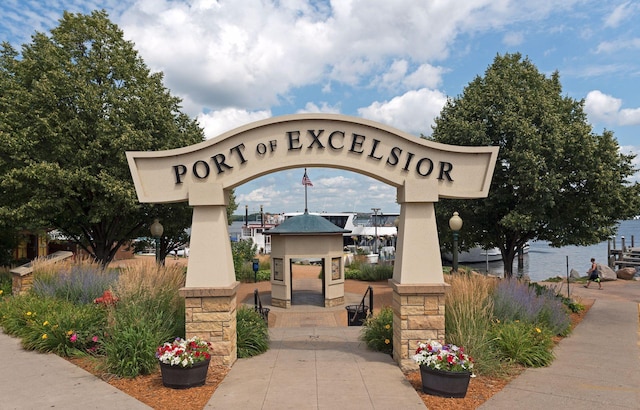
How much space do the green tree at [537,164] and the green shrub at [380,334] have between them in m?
5.82

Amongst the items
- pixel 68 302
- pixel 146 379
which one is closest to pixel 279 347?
pixel 146 379

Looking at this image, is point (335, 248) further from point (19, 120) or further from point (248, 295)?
point (19, 120)

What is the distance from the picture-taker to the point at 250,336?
8633mm

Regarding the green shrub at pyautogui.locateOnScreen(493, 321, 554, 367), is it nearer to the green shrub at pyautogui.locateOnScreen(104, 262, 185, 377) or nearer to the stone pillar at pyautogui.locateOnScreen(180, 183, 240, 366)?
the stone pillar at pyautogui.locateOnScreen(180, 183, 240, 366)

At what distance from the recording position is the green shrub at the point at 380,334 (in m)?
8.75

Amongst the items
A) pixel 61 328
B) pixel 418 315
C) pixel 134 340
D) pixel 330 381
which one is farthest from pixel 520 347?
pixel 61 328

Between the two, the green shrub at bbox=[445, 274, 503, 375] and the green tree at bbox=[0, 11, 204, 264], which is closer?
the green shrub at bbox=[445, 274, 503, 375]

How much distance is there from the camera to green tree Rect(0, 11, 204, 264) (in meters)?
13.6

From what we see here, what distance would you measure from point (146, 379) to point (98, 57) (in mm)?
12145

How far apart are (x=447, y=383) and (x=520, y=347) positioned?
2.45 m

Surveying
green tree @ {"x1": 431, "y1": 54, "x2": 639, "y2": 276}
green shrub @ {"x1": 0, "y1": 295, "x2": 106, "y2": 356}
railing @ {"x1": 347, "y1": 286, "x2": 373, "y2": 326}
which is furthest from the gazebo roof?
green shrub @ {"x1": 0, "y1": 295, "x2": 106, "y2": 356}

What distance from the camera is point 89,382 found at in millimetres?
6770

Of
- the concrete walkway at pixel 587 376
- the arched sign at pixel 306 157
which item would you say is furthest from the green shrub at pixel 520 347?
the arched sign at pixel 306 157

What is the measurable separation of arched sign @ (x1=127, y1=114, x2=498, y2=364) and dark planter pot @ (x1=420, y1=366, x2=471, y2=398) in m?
1.26
